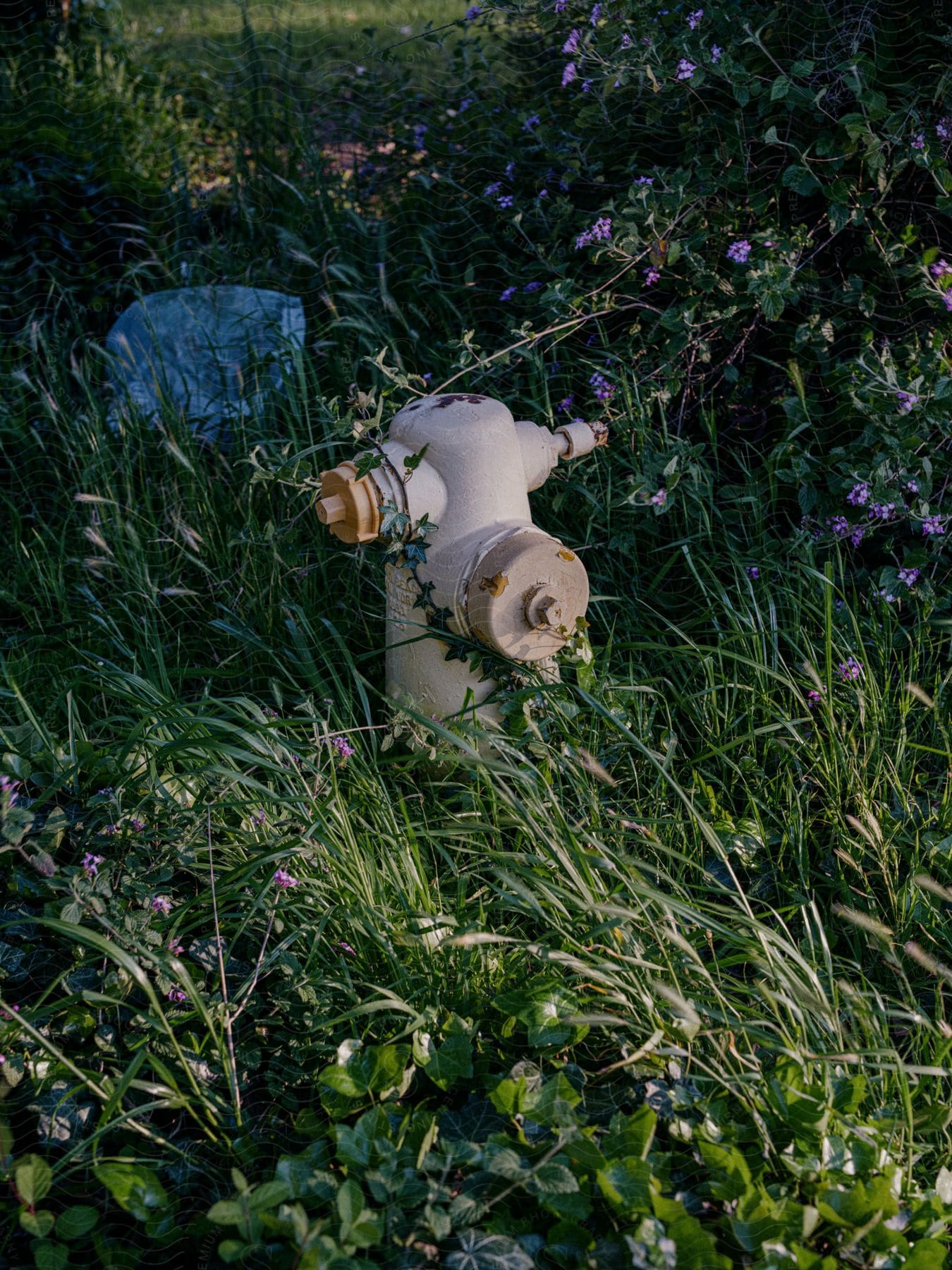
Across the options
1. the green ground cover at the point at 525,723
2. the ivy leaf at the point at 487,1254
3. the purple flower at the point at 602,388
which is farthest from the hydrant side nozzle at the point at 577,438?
the ivy leaf at the point at 487,1254

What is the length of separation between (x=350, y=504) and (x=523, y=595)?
0.31 meters

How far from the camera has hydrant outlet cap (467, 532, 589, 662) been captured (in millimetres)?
1873

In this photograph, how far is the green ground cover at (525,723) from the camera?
4.40 feet

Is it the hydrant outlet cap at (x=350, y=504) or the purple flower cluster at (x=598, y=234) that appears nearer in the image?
the hydrant outlet cap at (x=350, y=504)

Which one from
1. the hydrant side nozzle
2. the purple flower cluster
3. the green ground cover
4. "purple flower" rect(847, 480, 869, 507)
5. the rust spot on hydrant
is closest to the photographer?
the green ground cover

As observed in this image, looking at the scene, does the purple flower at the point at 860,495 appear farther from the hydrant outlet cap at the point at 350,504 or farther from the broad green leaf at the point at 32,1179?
the broad green leaf at the point at 32,1179

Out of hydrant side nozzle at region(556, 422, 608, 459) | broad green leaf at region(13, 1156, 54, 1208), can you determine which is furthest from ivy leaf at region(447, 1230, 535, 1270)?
hydrant side nozzle at region(556, 422, 608, 459)

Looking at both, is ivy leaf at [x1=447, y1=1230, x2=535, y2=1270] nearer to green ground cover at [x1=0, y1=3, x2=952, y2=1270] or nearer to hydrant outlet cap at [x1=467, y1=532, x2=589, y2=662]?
green ground cover at [x1=0, y1=3, x2=952, y2=1270]

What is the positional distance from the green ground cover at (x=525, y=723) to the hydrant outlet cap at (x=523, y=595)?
118 mm

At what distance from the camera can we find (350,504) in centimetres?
188

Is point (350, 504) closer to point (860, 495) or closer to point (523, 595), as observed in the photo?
point (523, 595)

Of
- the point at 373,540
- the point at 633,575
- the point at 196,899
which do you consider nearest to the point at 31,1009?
the point at 196,899

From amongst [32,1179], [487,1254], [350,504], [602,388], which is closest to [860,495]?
[602,388]

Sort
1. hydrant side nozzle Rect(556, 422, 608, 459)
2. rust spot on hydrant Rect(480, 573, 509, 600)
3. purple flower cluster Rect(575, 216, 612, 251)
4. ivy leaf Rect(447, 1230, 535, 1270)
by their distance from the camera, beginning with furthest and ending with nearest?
1. purple flower cluster Rect(575, 216, 612, 251)
2. hydrant side nozzle Rect(556, 422, 608, 459)
3. rust spot on hydrant Rect(480, 573, 509, 600)
4. ivy leaf Rect(447, 1230, 535, 1270)
